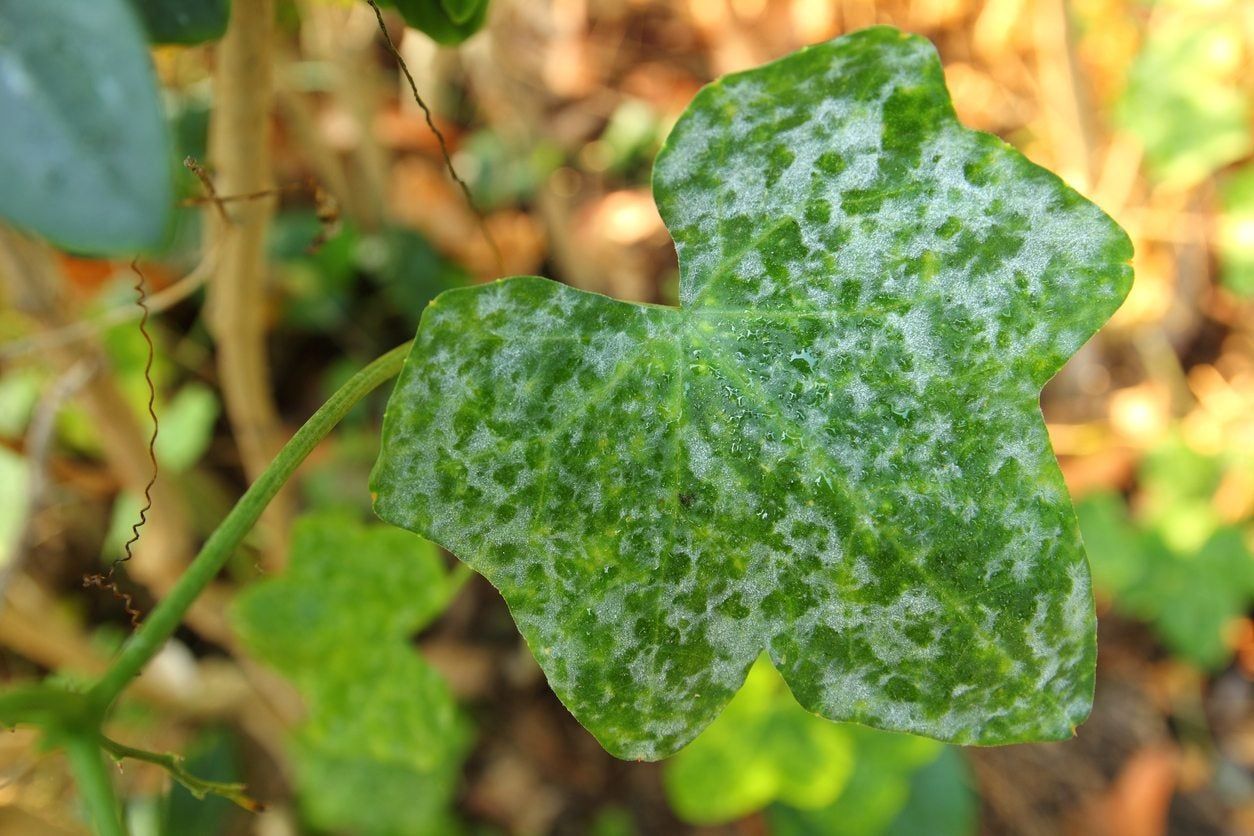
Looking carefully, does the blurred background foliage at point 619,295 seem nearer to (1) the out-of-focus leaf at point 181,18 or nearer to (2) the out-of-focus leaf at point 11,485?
(2) the out-of-focus leaf at point 11,485

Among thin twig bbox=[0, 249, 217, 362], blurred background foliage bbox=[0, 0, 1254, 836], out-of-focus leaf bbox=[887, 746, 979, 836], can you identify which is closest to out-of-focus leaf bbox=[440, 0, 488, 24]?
thin twig bbox=[0, 249, 217, 362]

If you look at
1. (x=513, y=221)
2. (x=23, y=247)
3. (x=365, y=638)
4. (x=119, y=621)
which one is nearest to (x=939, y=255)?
(x=365, y=638)

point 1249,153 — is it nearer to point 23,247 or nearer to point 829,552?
point 829,552

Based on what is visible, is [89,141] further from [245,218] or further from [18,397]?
[18,397]

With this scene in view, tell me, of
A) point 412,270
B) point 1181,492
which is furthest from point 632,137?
point 1181,492

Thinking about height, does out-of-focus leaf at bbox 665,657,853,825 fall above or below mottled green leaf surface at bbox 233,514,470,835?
below

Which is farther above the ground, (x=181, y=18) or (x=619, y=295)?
(x=181, y=18)

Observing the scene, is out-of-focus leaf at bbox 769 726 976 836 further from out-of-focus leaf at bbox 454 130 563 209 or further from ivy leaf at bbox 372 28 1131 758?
out-of-focus leaf at bbox 454 130 563 209
